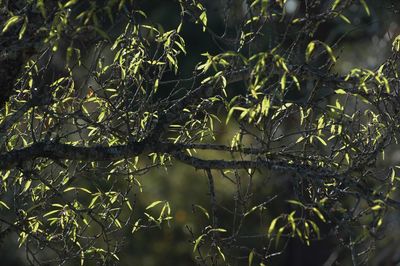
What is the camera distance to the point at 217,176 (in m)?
11.2

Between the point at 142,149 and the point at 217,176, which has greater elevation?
the point at 142,149

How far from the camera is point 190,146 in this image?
389 centimetres

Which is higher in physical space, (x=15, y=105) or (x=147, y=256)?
(x=15, y=105)

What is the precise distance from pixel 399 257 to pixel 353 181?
4.02 meters

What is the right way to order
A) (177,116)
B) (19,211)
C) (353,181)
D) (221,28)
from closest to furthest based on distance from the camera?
(353,181) < (177,116) < (19,211) < (221,28)

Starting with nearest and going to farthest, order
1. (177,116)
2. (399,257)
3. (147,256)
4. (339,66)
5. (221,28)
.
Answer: (177,116)
(399,257)
(147,256)
(339,66)
(221,28)

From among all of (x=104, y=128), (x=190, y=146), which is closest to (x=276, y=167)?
(x=190, y=146)

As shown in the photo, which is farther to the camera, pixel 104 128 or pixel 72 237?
pixel 72 237

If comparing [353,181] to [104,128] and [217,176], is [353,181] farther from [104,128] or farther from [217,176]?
[217,176]

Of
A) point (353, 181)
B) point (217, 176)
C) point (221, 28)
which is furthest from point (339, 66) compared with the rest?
point (353, 181)

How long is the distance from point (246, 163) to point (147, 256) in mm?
7650

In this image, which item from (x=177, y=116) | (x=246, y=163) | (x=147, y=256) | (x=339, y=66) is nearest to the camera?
(x=246, y=163)

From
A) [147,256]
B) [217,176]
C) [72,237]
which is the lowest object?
[147,256]

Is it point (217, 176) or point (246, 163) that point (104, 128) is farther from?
point (217, 176)
